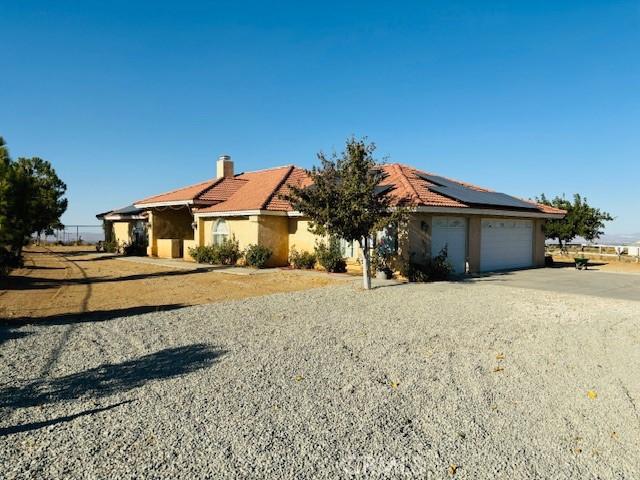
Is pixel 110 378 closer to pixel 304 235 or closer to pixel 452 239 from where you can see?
pixel 452 239

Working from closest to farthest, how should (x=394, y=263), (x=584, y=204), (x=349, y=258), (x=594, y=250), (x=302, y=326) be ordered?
(x=302, y=326) < (x=394, y=263) < (x=349, y=258) < (x=584, y=204) < (x=594, y=250)

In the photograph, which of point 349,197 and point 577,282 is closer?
point 349,197

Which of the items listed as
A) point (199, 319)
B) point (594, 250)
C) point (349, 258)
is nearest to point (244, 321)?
point (199, 319)

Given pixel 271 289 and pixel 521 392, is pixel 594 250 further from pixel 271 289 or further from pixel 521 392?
pixel 521 392

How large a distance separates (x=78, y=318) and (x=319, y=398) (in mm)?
6887

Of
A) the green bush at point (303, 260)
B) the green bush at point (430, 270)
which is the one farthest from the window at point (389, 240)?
the green bush at point (303, 260)

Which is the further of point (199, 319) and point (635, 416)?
point (199, 319)

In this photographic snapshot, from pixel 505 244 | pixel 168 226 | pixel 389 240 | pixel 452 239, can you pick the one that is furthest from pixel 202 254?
pixel 505 244

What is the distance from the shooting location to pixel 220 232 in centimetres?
2522

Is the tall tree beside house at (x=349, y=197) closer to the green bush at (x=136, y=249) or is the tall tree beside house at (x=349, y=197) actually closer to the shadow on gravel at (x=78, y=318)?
the shadow on gravel at (x=78, y=318)

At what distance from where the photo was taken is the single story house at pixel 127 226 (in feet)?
109

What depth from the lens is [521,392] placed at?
5770 mm

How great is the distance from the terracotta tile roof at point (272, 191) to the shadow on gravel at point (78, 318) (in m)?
7.34

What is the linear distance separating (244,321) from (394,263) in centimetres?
920
